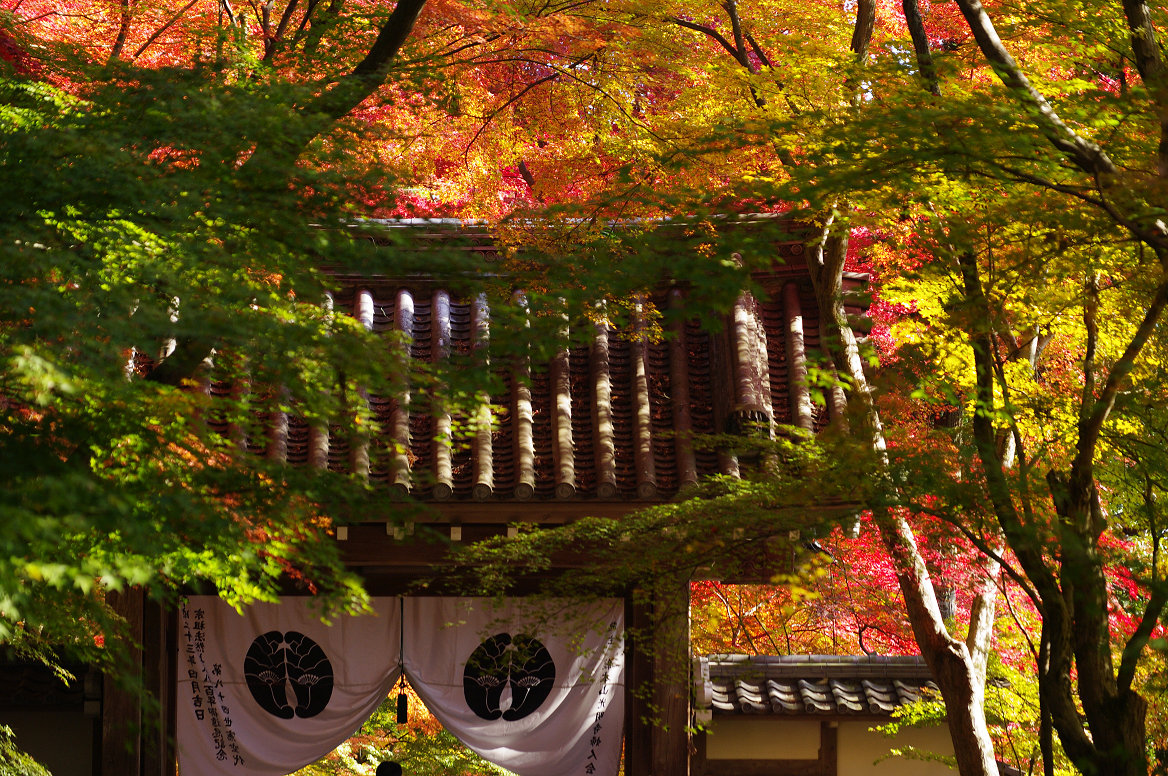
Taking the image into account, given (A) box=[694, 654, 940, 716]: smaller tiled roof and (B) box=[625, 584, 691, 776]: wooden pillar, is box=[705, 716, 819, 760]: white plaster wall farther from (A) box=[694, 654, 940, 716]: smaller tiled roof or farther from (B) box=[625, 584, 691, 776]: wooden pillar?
(B) box=[625, 584, 691, 776]: wooden pillar

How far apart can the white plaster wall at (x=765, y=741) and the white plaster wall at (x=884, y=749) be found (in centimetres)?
26

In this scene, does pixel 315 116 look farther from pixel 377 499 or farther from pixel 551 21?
pixel 551 21

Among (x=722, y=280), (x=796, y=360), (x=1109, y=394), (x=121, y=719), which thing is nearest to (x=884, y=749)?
(x=796, y=360)

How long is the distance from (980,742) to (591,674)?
3292 millimetres

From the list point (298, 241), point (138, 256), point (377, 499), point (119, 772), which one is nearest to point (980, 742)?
point (377, 499)

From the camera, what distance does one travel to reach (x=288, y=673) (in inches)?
351

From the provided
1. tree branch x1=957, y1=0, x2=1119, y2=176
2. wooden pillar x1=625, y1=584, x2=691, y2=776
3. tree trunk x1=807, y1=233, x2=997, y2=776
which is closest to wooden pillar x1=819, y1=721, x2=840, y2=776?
wooden pillar x1=625, y1=584, x2=691, y2=776

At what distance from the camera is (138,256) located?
138 inches

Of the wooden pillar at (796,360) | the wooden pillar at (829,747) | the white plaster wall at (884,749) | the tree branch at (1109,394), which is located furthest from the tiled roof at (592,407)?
the tree branch at (1109,394)

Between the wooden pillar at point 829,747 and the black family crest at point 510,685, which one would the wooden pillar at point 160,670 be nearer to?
the black family crest at point 510,685

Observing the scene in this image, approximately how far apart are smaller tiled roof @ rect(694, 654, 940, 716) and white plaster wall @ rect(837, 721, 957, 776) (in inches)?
11.0

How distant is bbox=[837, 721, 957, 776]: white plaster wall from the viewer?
869cm

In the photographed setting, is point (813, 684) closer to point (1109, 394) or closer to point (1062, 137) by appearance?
point (1109, 394)

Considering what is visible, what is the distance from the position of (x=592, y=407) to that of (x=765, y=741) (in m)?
3.09
